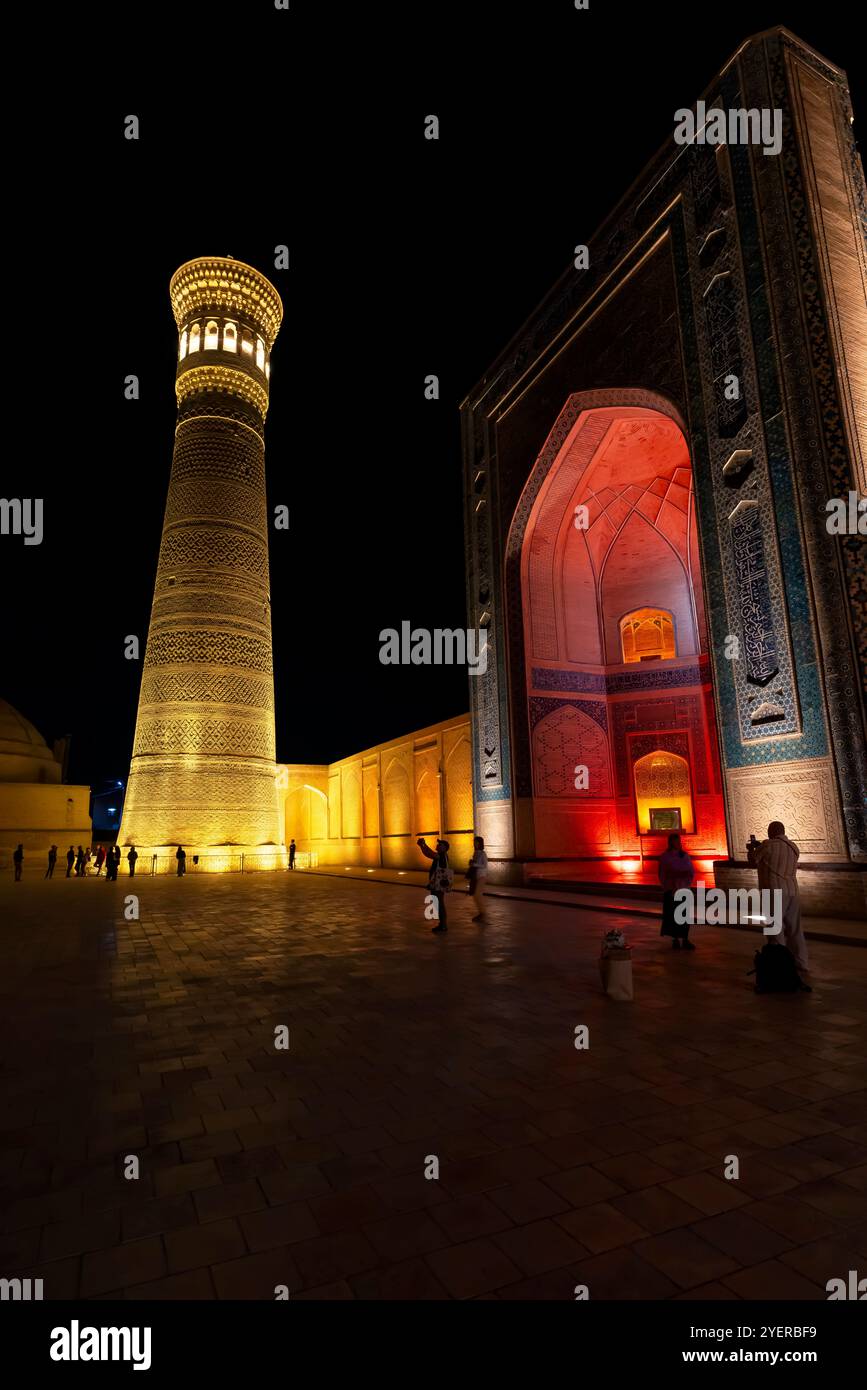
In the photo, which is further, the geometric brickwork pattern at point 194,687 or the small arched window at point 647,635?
the geometric brickwork pattern at point 194,687

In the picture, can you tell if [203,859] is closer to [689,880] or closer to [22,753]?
[22,753]

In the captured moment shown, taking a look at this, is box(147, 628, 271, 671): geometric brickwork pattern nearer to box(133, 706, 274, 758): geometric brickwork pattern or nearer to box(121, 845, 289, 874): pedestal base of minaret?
box(133, 706, 274, 758): geometric brickwork pattern

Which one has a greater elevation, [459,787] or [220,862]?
[459,787]

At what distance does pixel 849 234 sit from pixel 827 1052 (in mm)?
8911

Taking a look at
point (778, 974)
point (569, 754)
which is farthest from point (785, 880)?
point (569, 754)

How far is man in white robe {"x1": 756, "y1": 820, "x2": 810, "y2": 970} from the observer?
412cm

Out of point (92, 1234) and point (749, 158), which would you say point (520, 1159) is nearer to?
point (92, 1234)

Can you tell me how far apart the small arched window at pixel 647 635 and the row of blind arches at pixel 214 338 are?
572 inches

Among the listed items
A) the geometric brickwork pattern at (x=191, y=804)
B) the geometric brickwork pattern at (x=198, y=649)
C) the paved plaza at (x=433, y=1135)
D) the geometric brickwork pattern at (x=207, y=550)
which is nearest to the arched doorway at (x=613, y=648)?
the paved plaza at (x=433, y=1135)

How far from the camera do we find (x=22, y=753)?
83.2 ft

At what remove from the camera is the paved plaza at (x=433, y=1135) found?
5.11ft

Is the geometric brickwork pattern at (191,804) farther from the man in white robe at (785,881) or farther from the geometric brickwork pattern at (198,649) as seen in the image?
the man in white robe at (785,881)

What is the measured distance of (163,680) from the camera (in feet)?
59.8

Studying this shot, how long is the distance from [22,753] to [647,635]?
22.0m
